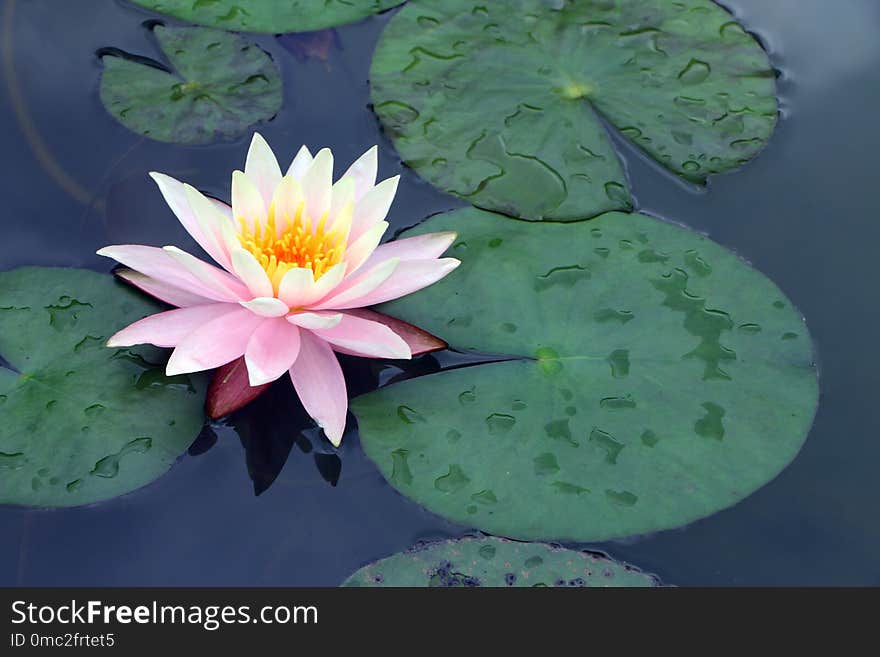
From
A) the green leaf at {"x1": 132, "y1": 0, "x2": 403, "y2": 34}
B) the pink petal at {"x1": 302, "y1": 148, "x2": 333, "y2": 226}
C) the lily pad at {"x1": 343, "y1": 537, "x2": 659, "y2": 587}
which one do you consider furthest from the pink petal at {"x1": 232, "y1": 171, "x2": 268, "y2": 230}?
the green leaf at {"x1": 132, "y1": 0, "x2": 403, "y2": 34}

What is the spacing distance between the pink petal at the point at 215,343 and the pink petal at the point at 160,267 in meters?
0.06

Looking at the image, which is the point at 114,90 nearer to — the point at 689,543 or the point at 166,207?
the point at 166,207

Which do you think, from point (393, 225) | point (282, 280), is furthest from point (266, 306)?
point (393, 225)

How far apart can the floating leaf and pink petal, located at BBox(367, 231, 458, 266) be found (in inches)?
7.2

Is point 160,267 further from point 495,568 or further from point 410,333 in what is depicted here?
point 495,568

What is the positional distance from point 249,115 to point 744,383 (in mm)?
1880

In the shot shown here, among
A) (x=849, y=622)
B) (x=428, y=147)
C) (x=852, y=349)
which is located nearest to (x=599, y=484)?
(x=849, y=622)

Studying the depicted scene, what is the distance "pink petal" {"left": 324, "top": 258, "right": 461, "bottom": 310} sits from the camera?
2295 mm

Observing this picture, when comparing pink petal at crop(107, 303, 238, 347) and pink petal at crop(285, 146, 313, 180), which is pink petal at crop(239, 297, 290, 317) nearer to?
pink petal at crop(107, 303, 238, 347)

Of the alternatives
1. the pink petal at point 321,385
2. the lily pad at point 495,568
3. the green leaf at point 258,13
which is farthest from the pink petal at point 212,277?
the green leaf at point 258,13

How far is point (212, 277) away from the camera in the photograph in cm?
215

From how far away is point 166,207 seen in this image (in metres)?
2.76

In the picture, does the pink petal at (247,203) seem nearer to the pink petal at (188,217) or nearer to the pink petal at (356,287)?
the pink petal at (188,217)

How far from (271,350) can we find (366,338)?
0.82 feet
